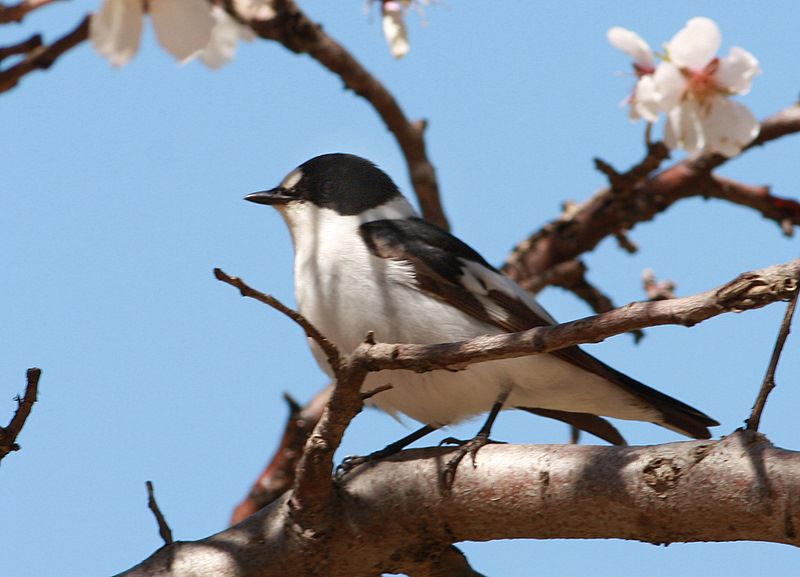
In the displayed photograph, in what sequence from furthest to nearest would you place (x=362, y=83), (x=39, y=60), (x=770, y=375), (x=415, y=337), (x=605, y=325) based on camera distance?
(x=362, y=83) → (x=415, y=337) → (x=770, y=375) → (x=605, y=325) → (x=39, y=60)

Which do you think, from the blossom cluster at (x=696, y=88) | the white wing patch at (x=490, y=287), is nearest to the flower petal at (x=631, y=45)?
the blossom cluster at (x=696, y=88)

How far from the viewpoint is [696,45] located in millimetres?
3445

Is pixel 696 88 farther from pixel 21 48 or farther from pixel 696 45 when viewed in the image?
pixel 21 48

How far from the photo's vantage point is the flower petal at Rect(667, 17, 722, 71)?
344 cm

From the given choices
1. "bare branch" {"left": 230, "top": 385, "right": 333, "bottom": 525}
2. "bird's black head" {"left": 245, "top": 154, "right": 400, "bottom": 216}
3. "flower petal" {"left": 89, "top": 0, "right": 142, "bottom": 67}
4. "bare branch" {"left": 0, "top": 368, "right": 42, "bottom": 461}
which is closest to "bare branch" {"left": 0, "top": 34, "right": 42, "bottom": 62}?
"flower petal" {"left": 89, "top": 0, "right": 142, "bottom": 67}

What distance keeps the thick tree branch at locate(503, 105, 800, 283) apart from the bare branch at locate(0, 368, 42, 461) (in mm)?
3351

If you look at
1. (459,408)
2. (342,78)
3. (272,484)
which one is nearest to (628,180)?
(342,78)

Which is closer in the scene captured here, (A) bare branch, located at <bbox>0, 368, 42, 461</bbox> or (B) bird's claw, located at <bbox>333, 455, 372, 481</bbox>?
(A) bare branch, located at <bbox>0, 368, 42, 461</bbox>

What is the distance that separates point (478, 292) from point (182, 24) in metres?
2.49

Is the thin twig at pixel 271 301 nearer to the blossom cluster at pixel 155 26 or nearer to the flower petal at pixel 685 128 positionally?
the blossom cluster at pixel 155 26

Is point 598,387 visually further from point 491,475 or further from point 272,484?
point 272,484

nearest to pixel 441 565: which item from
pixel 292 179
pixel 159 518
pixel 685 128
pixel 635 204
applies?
pixel 159 518

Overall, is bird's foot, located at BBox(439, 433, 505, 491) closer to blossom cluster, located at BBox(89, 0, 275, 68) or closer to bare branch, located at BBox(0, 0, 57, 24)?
blossom cluster, located at BBox(89, 0, 275, 68)

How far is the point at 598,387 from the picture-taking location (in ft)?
14.4
